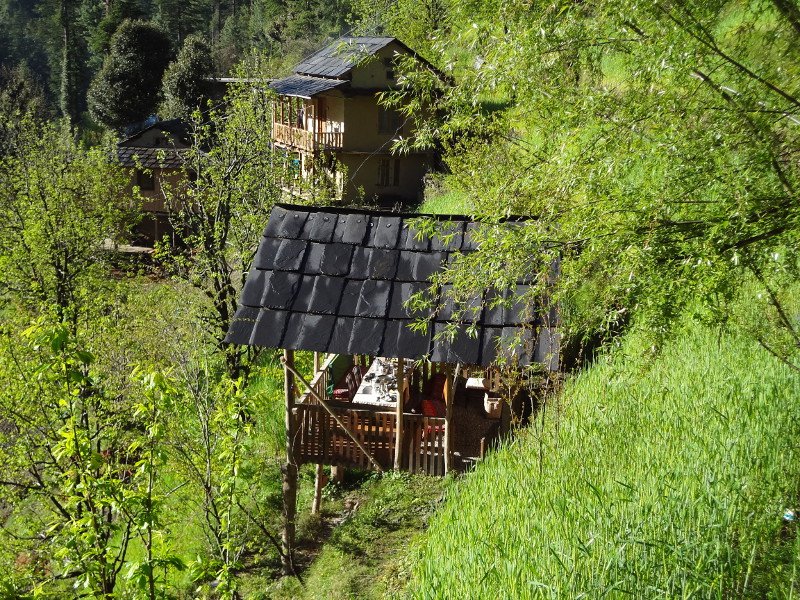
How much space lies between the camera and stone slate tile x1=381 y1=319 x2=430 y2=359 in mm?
7398

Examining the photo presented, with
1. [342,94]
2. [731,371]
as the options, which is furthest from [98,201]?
[731,371]

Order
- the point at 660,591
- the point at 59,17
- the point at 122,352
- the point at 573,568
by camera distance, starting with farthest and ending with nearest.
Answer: the point at 59,17
the point at 122,352
the point at 573,568
the point at 660,591

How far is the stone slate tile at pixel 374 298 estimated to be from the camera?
7.71 m

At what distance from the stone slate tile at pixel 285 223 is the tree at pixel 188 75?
35.3m

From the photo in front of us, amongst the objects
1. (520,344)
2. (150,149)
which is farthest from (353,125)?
(520,344)

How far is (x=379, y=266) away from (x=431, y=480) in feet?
16.6

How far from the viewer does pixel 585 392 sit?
7.77 meters

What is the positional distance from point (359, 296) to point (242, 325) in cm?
135

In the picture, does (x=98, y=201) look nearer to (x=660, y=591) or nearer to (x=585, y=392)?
(x=585, y=392)

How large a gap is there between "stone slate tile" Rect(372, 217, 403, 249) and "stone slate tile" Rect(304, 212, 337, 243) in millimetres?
531

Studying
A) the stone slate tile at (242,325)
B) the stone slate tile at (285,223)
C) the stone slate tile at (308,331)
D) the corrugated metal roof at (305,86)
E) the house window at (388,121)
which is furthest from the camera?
the house window at (388,121)

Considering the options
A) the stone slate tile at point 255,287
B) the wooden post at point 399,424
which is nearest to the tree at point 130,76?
the stone slate tile at point 255,287

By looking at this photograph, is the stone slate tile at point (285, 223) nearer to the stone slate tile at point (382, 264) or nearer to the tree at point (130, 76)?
the stone slate tile at point (382, 264)

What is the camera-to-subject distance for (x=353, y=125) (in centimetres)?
3005
